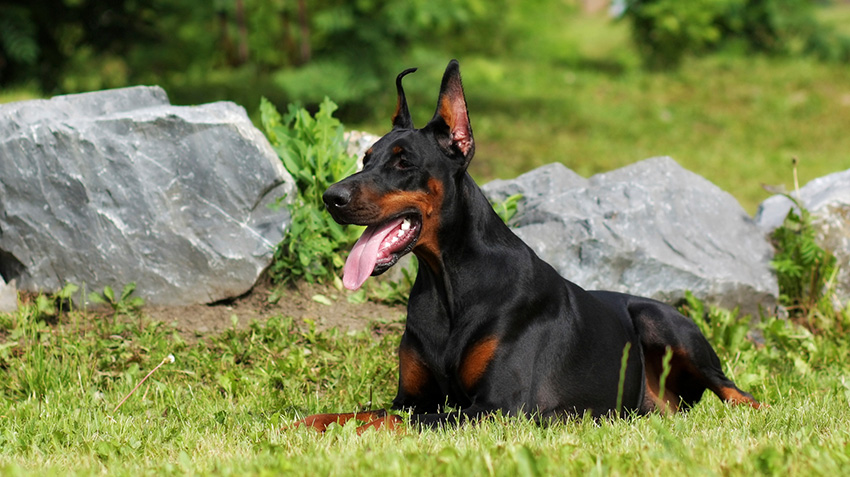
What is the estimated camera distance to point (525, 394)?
3.73 meters

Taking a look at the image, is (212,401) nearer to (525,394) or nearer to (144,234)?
(144,234)

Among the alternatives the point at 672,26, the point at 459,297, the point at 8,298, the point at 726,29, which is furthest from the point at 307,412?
the point at 726,29

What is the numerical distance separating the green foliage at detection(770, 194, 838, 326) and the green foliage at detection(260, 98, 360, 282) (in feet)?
9.76

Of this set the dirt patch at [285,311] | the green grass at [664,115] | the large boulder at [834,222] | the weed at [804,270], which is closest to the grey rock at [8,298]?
the dirt patch at [285,311]

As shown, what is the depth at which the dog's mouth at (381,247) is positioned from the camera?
11.9 feet

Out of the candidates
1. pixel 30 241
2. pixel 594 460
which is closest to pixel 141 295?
pixel 30 241

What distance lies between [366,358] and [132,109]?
2439 millimetres

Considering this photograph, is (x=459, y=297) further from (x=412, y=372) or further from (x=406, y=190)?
(x=406, y=190)

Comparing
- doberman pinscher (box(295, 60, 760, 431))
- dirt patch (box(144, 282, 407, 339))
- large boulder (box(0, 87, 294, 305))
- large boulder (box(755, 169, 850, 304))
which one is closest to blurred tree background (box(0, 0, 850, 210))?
large boulder (box(755, 169, 850, 304))

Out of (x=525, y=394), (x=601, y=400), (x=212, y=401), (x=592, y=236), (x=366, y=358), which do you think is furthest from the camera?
(x=592, y=236)

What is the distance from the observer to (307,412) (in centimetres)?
443

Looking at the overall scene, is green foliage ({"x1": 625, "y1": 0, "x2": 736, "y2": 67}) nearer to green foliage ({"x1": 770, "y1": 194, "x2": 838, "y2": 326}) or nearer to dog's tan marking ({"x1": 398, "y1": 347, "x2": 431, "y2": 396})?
green foliage ({"x1": 770, "y1": 194, "x2": 838, "y2": 326})

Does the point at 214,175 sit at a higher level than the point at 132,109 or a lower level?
lower

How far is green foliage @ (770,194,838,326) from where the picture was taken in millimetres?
5996
